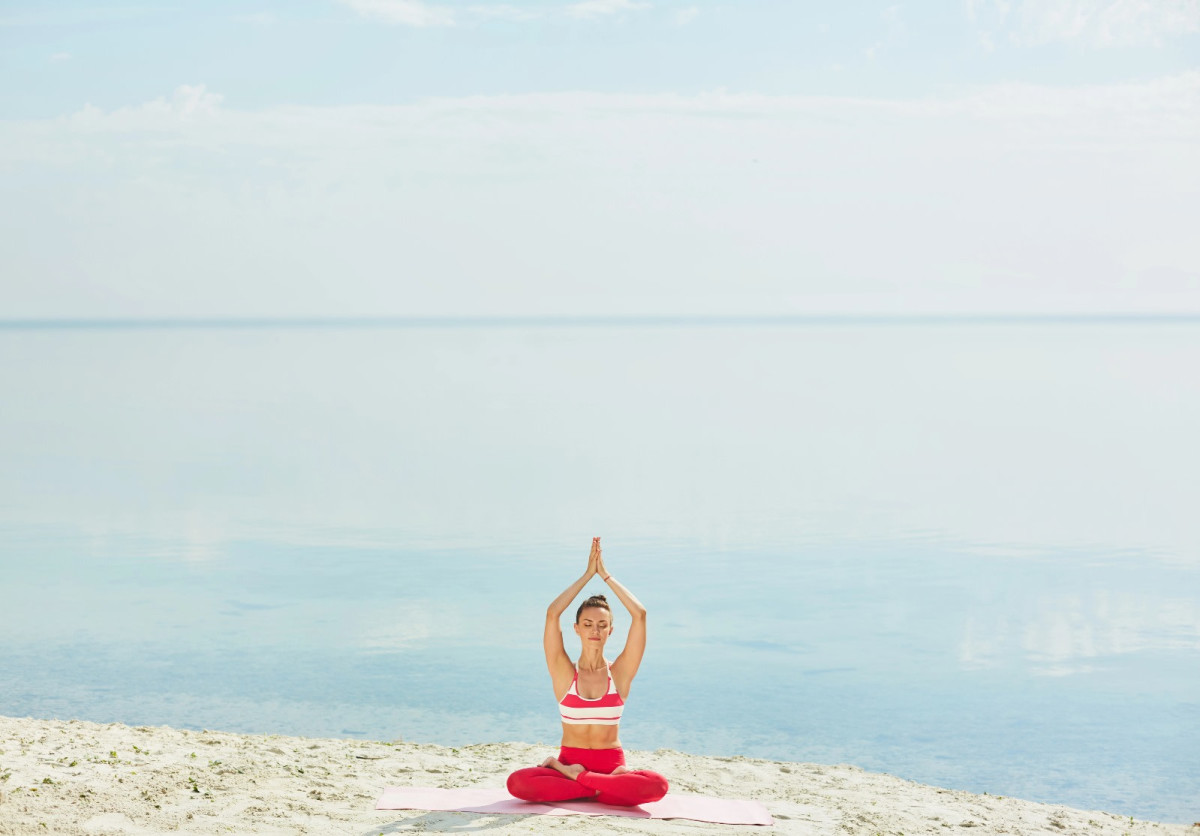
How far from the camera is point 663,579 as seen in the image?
18.2 metres

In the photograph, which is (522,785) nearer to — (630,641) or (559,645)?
(559,645)

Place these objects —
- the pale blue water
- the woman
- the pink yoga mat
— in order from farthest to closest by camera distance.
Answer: the pale blue water < the woman < the pink yoga mat

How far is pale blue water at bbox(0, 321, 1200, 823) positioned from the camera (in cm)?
1262

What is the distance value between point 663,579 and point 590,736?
10.2 metres

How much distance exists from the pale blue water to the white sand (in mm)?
1813

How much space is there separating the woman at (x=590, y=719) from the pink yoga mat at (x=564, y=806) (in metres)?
0.08

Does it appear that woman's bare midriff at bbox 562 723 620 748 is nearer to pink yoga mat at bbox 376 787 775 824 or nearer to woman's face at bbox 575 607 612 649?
pink yoga mat at bbox 376 787 775 824

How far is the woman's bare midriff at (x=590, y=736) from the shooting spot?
812 cm

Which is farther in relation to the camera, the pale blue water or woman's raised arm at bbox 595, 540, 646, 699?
the pale blue water

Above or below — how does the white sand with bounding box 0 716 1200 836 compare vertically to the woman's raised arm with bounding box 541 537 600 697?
below

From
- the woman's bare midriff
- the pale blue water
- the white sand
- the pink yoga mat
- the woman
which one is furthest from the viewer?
the pale blue water

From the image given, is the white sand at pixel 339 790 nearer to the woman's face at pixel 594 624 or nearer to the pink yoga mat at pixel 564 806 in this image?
the pink yoga mat at pixel 564 806

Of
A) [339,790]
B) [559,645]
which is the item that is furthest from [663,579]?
[559,645]

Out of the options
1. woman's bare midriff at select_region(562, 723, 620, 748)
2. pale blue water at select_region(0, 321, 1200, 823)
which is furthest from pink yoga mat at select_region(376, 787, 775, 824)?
pale blue water at select_region(0, 321, 1200, 823)
